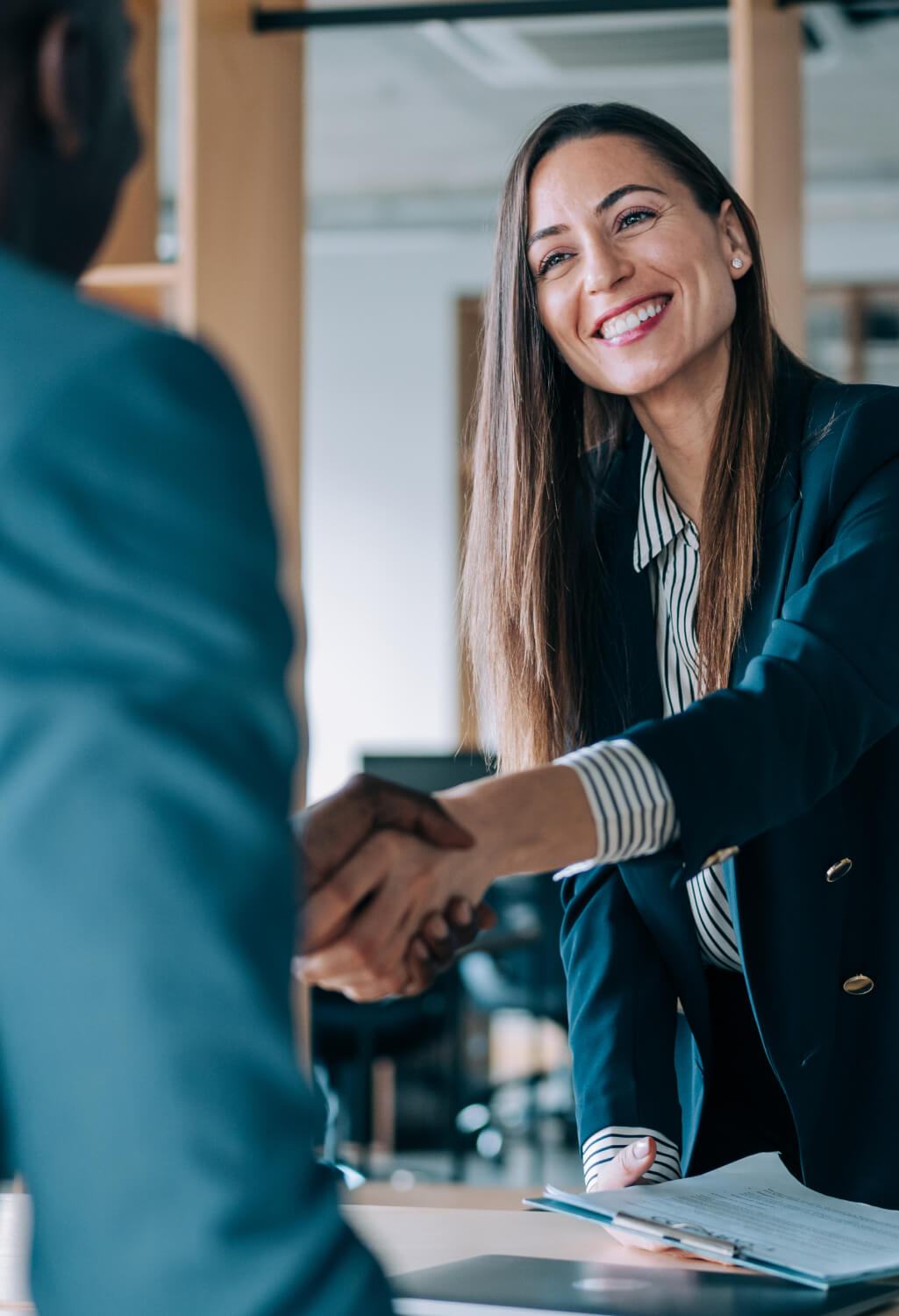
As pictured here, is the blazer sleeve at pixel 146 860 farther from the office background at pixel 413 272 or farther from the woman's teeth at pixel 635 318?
the woman's teeth at pixel 635 318

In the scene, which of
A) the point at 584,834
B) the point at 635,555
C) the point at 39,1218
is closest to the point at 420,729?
the point at 635,555

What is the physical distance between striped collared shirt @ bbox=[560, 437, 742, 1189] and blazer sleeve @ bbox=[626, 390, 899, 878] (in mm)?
18

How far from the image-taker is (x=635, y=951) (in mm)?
1337

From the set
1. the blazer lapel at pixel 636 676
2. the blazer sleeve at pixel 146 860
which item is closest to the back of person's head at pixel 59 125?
the blazer sleeve at pixel 146 860

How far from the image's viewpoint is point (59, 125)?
0.49 meters

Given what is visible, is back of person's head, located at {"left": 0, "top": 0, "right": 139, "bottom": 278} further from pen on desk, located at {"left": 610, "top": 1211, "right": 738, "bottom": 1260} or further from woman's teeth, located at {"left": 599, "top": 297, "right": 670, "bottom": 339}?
woman's teeth, located at {"left": 599, "top": 297, "right": 670, "bottom": 339}

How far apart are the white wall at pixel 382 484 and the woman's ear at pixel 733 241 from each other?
20.6 ft

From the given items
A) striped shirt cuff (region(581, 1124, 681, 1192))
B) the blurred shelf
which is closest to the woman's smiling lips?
striped shirt cuff (region(581, 1124, 681, 1192))

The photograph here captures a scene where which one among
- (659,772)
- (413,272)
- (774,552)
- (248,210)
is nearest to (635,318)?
(774,552)

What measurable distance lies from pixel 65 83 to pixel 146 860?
0.85 feet

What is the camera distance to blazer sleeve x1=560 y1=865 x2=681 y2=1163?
1290mm

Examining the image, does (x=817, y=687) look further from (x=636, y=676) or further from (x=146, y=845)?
(x=146, y=845)

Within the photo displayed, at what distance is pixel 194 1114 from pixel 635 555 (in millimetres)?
1106

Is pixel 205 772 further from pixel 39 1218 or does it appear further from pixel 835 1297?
pixel 835 1297
